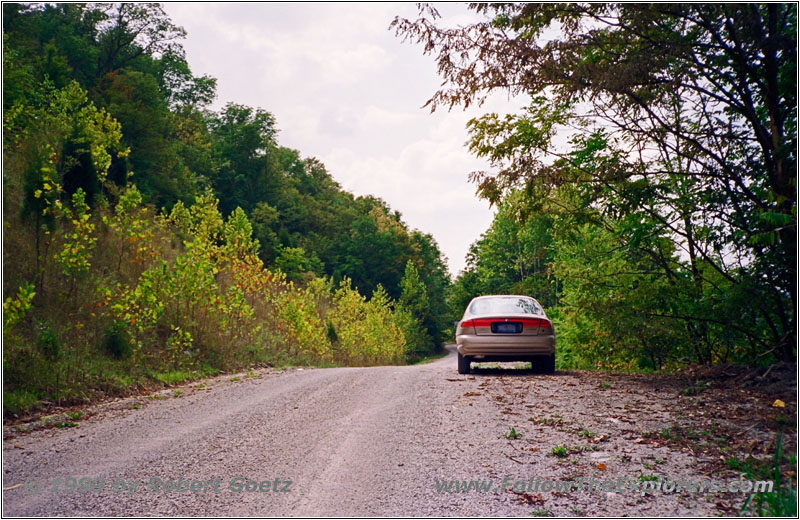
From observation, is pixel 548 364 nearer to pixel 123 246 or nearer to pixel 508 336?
pixel 508 336

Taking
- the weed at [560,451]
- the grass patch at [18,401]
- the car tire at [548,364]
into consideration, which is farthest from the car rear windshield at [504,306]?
the grass patch at [18,401]

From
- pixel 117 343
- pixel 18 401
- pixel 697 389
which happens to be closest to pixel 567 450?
pixel 697 389

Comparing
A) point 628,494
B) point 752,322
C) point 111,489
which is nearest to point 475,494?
point 628,494

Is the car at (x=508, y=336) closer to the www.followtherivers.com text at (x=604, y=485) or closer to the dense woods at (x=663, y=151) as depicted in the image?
the dense woods at (x=663, y=151)

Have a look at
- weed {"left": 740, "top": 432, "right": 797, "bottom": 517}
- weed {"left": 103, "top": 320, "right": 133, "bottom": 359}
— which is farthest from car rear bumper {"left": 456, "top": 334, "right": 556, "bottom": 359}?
weed {"left": 740, "top": 432, "right": 797, "bottom": 517}

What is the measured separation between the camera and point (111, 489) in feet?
14.1

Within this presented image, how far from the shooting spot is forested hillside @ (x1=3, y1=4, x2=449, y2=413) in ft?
33.9

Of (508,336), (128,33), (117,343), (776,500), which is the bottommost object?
(776,500)

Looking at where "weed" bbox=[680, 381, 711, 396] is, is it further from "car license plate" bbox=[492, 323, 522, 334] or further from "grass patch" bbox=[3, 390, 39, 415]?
"grass patch" bbox=[3, 390, 39, 415]

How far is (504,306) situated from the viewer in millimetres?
11797

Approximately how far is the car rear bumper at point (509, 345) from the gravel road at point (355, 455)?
2125 mm

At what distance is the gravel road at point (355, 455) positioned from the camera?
3928 mm

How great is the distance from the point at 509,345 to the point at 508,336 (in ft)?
0.58

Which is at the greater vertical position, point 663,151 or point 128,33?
point 128,33
